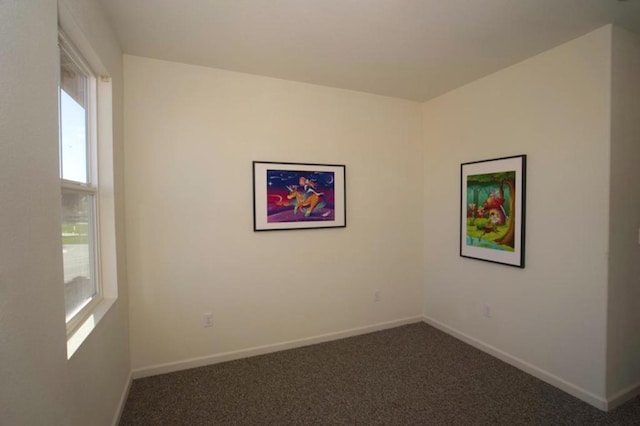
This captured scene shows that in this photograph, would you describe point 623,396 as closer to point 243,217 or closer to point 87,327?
point 243,217

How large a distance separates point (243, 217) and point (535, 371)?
9.23 feet

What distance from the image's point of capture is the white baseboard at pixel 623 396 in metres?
2.08

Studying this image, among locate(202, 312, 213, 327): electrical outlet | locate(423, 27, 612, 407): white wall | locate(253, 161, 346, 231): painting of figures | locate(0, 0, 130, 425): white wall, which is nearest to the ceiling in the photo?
locate(423, 27, 612, 407): white wall

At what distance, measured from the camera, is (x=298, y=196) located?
2986 mm

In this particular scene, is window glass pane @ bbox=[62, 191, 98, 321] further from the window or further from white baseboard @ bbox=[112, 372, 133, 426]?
white baseboard @ bbox=[112, 372, 133, 426]

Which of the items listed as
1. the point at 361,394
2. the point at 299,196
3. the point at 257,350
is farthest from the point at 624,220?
the point at 257,350

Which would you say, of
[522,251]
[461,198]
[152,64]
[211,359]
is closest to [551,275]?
[522,251]

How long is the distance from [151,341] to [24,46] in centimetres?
228

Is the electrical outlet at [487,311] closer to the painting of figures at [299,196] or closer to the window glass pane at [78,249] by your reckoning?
the painting of figures at [299,196]

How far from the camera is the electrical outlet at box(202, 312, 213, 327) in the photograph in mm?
2666

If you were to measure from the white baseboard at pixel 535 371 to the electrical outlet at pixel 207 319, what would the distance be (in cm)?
248

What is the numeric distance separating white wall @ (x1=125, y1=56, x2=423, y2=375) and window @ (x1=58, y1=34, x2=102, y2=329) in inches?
19.4

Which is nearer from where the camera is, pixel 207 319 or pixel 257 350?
pixel 207 319

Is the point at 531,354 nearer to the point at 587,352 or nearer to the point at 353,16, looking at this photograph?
the point at 587,352
